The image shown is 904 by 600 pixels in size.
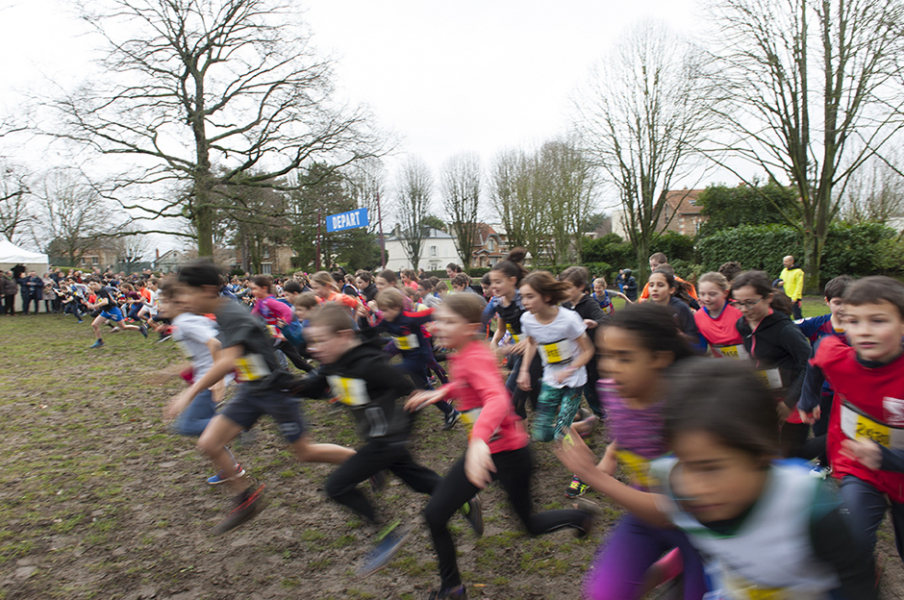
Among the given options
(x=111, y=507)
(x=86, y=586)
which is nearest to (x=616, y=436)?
(x=86, y=586)

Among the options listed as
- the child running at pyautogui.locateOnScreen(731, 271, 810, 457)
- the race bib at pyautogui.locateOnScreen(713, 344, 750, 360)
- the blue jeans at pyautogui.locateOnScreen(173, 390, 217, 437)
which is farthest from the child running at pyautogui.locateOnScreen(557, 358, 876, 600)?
the blue jeans at pyautogui.locateOnScreen(173, 390, 217, 437)

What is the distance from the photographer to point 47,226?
159 ft

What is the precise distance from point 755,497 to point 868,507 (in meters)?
1.39

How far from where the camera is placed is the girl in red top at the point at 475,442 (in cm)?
256

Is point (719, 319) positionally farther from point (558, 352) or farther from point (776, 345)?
point (558, 352)

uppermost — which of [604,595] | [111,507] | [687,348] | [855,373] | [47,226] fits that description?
[47,226]

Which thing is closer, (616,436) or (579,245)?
(616,436)

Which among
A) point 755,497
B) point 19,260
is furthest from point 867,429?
point 19,260

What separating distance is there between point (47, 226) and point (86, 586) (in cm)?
5875

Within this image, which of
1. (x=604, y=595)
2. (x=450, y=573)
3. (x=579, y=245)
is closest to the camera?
(x=604, y=595)

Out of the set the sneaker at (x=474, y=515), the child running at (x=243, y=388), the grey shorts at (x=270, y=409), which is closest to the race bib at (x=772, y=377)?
the sneaker at (x=474, y=515)

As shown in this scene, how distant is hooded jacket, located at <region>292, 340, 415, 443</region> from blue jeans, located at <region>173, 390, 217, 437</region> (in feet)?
4.85

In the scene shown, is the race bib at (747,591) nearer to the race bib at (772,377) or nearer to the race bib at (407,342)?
the race bib at (772,377)

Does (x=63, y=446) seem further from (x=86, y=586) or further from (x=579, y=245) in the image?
(x=579, y=245)
